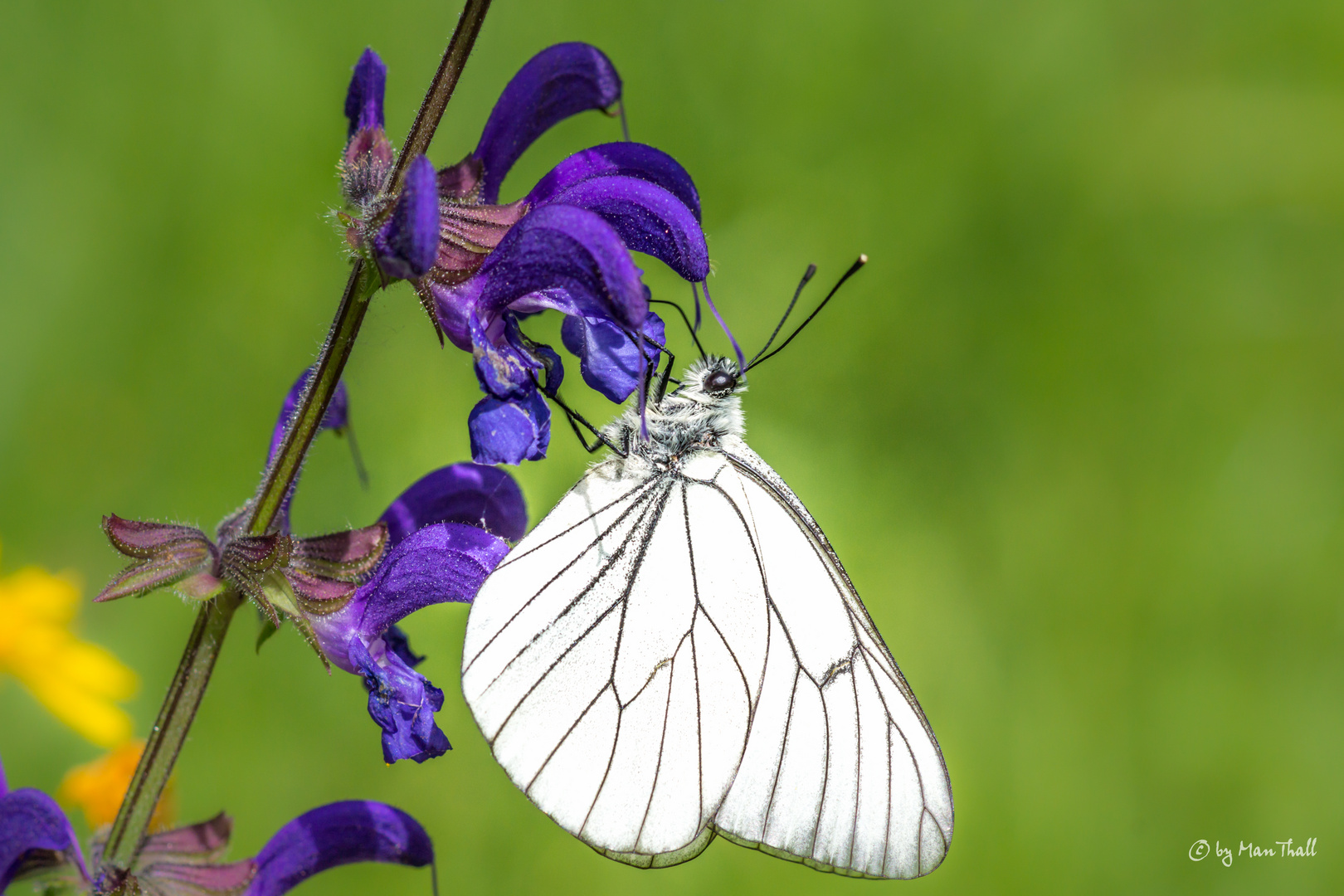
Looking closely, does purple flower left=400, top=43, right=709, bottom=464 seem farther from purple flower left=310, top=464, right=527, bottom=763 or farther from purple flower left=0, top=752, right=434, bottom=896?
purple flower left=0, top=752, right=434, bottom=896

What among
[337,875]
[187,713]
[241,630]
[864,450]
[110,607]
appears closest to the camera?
[187,713]

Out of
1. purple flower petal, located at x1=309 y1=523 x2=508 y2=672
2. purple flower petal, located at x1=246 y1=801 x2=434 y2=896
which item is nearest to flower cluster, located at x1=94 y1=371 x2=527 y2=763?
purple flower petal, located at x1=309 y1=523 x2=508 y2=672

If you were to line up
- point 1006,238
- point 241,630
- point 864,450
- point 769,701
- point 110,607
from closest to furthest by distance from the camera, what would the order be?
point 769,701, point 110,607, point 864,450, point 1006,238, point 241,630

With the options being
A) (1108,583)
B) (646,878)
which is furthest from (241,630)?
→ (1108,583)

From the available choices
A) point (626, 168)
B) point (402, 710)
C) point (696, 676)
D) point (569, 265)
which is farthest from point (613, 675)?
point (626, 168)

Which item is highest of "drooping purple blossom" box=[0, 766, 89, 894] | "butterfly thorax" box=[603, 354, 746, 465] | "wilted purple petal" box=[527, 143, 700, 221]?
"wilted purple petal" box=[527, 143, 700, 221]

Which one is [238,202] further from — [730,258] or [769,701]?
[769,701]

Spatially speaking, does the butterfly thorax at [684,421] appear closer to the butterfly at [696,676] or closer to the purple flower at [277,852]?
the butterfly at [696,676]
